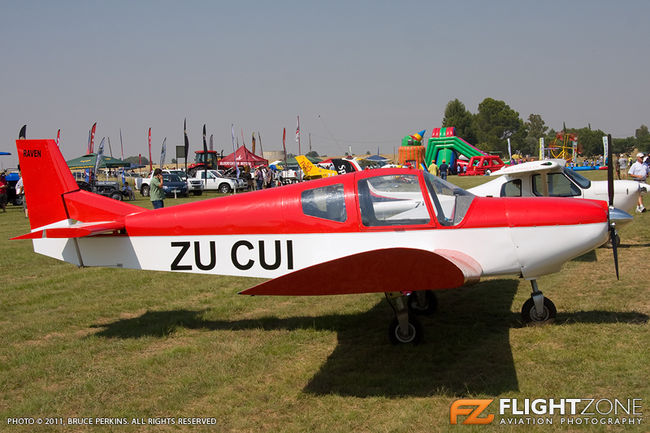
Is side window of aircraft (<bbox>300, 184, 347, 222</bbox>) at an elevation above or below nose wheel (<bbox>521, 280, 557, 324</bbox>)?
above

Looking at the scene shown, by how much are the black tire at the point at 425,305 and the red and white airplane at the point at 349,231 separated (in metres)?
1.22

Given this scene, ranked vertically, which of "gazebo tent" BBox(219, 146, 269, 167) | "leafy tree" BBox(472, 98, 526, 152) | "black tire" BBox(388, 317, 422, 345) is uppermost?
"leafy tree" BBox(472, 98, 526, 152)

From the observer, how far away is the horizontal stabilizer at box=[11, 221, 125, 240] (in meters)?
6.06

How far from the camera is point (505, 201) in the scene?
19.1 ft

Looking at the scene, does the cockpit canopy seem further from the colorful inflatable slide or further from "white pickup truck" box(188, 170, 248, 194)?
the colorful inflatable slide

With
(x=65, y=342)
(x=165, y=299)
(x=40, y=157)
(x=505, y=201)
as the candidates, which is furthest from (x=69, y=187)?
(x=505, y=201)

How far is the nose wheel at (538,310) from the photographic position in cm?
618

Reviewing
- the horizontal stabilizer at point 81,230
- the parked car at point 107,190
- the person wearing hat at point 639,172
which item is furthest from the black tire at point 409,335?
the parked car at point 107,190

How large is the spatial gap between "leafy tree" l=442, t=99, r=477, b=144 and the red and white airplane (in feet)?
408

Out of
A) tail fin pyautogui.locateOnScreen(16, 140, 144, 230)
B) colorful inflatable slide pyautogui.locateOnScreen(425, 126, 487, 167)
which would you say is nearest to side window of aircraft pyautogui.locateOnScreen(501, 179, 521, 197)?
tail fin pyautogui.locateOnScreen(16, 140, 144, 230)

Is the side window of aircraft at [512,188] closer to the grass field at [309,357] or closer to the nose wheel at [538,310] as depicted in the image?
the grass field at [309,357]

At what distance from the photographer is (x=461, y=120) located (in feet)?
413

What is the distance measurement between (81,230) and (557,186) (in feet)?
30.5

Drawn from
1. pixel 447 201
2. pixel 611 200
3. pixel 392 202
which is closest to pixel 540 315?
pixel 447 201
